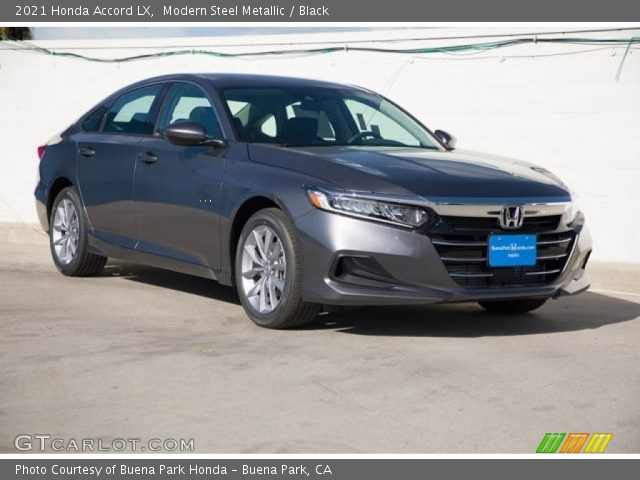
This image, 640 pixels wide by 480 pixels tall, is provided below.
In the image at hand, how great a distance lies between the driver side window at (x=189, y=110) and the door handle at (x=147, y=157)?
20 cm

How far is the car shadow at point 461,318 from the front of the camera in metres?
7.34

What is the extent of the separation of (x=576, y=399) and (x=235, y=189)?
2.76 m

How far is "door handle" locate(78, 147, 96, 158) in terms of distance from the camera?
30.0 ft

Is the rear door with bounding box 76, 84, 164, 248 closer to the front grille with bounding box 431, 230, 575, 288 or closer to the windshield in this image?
the windshield

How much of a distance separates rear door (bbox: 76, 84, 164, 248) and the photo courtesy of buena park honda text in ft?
0.08

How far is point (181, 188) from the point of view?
7.91 meters

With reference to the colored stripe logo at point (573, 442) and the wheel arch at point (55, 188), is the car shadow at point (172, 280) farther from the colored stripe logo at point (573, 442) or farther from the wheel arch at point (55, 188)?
the colored stripe logo at point (573, 442)

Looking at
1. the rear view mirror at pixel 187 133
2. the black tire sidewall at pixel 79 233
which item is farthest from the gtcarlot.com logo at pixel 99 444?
the black tire sidewall at pixel 79 233

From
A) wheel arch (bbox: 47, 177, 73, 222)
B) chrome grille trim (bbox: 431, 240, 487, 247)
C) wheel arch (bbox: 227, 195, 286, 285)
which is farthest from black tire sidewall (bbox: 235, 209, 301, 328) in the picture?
wheel arch (bbox: 47, 177, 73, 222)

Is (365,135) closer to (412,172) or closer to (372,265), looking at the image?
(412,172)

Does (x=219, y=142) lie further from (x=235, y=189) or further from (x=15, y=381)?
(x=15, y=381)

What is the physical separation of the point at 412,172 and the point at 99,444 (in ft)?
Result: 9.88

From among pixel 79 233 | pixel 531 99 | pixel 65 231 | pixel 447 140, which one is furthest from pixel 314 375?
pixel 531 99

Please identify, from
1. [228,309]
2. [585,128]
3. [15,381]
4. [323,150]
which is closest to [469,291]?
[323,150]
